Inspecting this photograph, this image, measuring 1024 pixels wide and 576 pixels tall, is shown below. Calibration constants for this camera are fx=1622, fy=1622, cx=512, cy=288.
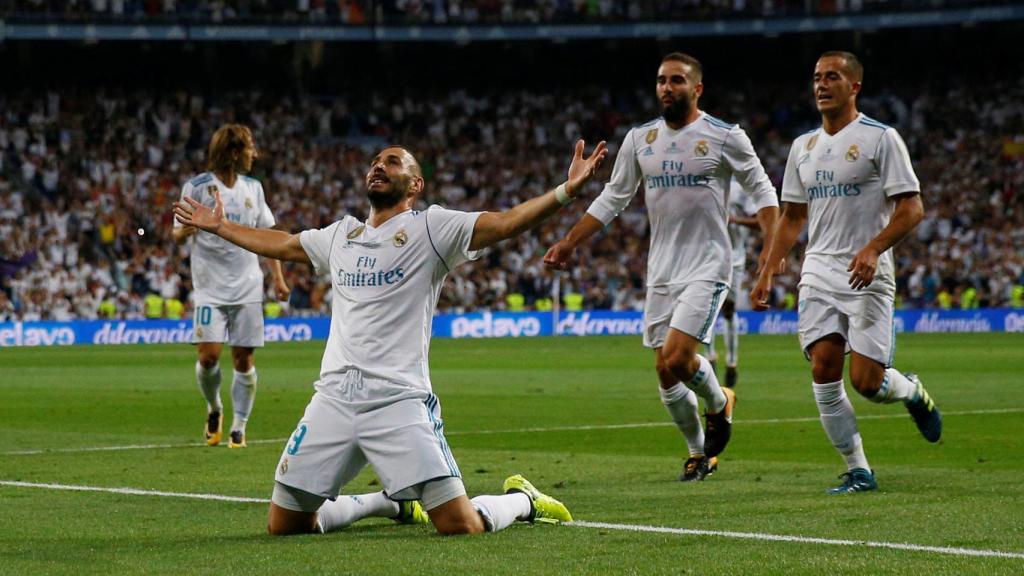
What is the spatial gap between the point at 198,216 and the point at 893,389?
4.33 metres

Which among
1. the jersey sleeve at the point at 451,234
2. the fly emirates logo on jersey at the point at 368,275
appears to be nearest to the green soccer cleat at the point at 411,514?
the fly emirates logo on jersey at the point at 368,275

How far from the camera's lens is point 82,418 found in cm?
1639

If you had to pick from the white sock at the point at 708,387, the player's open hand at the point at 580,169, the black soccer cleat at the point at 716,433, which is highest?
the player's open hand at the point at 580,169

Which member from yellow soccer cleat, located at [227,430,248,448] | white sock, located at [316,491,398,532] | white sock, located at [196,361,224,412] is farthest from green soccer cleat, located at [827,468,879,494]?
white sock, located at [196,361,224,412]

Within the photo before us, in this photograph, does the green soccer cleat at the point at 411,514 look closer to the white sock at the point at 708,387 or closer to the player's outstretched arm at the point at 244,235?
the player's outstretched arm at the point at 244,235

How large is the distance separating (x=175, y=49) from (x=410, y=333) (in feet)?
145

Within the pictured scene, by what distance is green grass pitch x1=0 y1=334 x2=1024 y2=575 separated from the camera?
6.72 meters

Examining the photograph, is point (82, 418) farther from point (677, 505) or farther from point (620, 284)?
point (620, 284)

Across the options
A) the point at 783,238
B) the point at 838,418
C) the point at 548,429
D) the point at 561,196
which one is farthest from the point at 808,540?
the point at 548,429

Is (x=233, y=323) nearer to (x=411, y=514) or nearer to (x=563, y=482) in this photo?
(x=563, y=482)

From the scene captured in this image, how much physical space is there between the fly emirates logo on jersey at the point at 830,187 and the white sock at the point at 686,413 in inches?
62.8

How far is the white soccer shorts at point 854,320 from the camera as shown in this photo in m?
9.55

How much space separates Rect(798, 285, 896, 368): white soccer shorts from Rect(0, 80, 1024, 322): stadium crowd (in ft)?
95.3

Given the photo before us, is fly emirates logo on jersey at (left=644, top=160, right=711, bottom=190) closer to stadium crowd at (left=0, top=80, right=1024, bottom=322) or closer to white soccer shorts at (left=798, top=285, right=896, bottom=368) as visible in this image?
white soccer shorts at (left=798, top=285, right=896, bottom=368)
